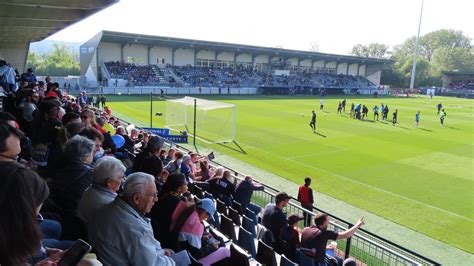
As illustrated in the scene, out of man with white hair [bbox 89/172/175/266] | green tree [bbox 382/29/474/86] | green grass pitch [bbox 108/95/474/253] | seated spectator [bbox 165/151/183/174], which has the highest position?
green tree [bbox 382/29/474/86]

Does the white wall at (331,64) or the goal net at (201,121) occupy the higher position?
the white wall at (331,64)

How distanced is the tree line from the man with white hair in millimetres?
92380

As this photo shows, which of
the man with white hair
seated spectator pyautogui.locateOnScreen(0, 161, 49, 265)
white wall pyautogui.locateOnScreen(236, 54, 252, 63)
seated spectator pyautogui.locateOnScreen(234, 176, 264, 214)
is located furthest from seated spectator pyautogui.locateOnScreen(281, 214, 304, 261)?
white wall pyautogui.locateOnScreen(236, 54, 252, 63)

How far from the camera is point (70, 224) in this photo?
12.3 feet

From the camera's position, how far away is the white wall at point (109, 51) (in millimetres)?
54062

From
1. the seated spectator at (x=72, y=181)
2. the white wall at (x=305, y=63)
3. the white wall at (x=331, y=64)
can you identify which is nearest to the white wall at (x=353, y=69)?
the white wall at (x=331, y=64)

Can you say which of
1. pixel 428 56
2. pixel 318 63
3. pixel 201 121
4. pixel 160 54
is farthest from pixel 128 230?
pixel 428 56

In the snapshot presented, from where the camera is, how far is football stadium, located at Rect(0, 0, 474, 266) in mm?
2920

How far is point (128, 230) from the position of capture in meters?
2.86

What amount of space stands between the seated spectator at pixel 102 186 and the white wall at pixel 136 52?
184ft

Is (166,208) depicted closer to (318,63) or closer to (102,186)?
(102,186)

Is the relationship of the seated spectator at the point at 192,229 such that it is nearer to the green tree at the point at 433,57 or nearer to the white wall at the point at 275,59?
the white wall at the point at 275,59

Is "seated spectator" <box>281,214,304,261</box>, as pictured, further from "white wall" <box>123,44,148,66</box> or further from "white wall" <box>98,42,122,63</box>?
"white wall" <box>123,44,148,66</box>

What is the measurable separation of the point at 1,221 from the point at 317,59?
7931 centimetres
